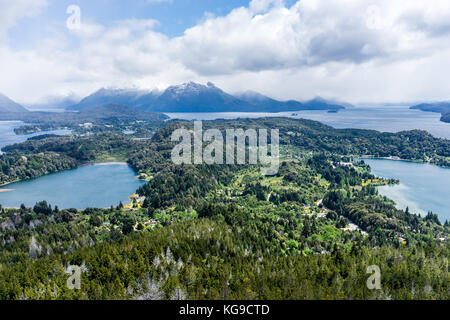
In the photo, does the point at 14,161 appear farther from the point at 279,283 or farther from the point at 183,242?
the point at 279,283

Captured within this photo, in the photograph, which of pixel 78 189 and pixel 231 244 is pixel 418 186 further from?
pixel 78 189

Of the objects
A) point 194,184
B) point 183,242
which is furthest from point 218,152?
point 183,242

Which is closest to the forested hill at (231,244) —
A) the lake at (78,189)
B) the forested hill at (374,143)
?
the lake at (78,189)

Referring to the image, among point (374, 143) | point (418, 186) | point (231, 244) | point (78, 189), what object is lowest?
point (78, 189)

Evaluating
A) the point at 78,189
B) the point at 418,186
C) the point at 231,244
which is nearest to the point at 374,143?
the point at 418,186

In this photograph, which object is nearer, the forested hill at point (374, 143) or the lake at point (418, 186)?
the lake at point (418, 186)

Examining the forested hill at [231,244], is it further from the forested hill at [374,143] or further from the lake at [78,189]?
the forested hill at [374,143]

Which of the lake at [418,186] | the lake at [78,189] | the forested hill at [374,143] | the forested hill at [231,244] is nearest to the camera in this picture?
the forested hill at [231,244]
